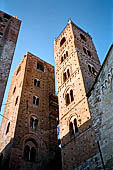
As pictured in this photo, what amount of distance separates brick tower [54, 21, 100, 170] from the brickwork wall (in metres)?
0.55

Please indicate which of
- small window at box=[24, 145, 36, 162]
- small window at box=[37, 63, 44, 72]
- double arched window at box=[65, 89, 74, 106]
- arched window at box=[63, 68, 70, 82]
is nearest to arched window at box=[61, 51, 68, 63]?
arched window at box=[63, 68, 70, 82]

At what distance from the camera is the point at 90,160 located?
966 centimetres

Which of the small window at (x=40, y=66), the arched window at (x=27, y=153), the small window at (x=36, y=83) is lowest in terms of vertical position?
the arched window at (x=27, y=153)

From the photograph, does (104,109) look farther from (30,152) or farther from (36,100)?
(36,100)

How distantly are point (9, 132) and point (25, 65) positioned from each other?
8.70 metres

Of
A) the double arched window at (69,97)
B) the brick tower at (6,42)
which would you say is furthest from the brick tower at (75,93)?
the brick tower at (6,42)

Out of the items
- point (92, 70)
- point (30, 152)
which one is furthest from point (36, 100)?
point (92, 70)

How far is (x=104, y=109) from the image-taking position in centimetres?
985

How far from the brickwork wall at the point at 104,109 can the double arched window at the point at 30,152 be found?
595 centimetres

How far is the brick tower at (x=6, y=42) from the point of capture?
8.74 meters

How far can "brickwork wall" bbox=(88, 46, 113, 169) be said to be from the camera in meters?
8.78

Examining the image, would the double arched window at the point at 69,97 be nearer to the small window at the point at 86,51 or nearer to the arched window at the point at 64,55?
the arched window at the point at 64,55

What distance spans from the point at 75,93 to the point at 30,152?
210 inches

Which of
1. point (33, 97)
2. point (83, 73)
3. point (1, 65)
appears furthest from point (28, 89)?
point (1, 65)
